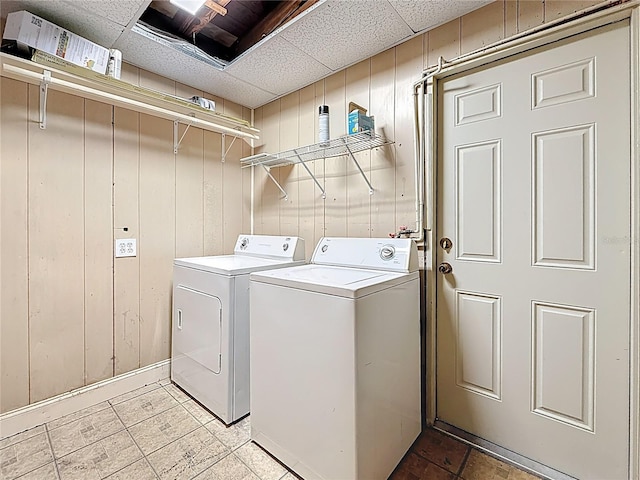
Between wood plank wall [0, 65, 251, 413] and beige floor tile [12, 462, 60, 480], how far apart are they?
470mm

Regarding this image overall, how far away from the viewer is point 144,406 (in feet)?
6.29

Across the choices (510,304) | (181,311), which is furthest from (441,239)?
(181,311)

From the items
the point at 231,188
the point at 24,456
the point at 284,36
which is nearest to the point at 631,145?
the point at 284,36

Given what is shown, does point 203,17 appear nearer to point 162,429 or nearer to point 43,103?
point 43,103

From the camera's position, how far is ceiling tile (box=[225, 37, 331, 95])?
75.9 inches

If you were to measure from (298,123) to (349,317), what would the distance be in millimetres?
A: 1794

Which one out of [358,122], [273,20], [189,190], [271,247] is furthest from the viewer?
[189,190]

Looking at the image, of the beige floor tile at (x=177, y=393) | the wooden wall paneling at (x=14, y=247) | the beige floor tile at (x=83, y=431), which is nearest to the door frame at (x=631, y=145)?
the beige floor tile at (x=177, y=393)

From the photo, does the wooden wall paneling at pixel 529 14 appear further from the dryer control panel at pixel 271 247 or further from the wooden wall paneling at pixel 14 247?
the wooden wall paneling at pixel 14 247

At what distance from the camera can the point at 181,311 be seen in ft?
6.91

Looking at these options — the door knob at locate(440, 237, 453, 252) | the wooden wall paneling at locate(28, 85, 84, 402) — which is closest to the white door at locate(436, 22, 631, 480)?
the door knob at locate(440, 237, 453, 252)

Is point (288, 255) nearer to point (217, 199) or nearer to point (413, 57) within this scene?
point (217, 199)

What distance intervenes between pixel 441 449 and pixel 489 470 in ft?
0.72

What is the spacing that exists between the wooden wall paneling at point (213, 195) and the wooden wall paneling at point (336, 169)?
959 mm
